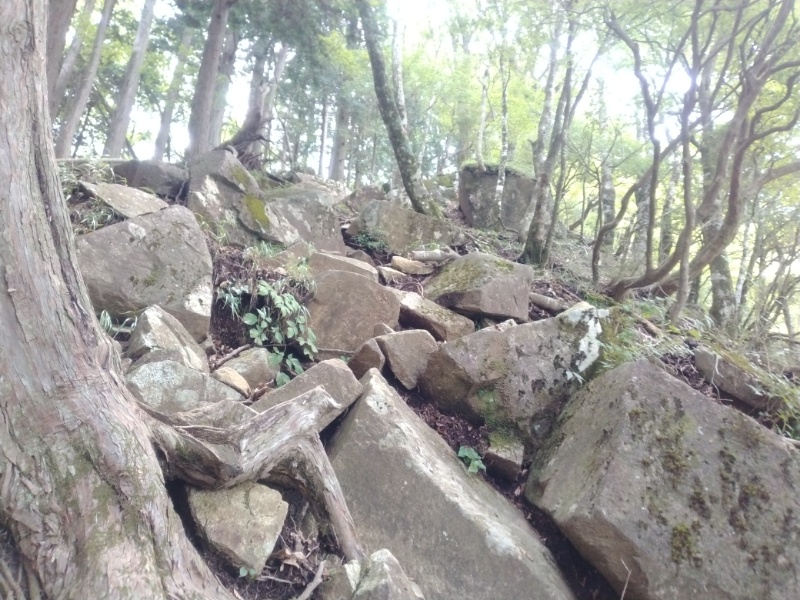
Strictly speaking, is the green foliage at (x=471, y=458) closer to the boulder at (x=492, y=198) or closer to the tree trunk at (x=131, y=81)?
the boulder at (x=492, y=198)

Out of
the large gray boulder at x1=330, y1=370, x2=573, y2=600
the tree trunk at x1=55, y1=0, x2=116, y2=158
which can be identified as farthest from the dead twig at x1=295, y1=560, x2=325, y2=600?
the tree trunk at x1=55, y1=0, x2=116, y2=158

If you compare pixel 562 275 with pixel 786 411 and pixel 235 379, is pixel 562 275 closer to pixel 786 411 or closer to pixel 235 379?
pixel 786 411

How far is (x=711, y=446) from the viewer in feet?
11.4

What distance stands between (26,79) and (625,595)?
3902 millimetres

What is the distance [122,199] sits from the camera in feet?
17.1

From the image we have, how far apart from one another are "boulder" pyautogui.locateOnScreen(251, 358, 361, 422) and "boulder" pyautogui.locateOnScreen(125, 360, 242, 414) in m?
0.35

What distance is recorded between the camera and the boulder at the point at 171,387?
321 centimetres

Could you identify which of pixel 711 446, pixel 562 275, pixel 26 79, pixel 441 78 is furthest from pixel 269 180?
pixel 441 78

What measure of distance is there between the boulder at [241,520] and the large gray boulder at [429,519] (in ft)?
2.22

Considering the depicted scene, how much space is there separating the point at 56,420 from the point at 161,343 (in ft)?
5.62

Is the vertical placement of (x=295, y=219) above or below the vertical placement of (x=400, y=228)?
below

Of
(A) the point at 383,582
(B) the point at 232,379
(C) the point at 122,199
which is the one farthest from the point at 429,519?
(C) the point at 122,199

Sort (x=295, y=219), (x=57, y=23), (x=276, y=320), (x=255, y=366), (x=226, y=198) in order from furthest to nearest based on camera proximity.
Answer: (x=57, y=23) → (x=295, y=219) → (x=226, y=198) → (x=276, y=320) → (x=255, y=366)

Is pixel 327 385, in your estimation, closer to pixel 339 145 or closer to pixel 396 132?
pixel 396 132
